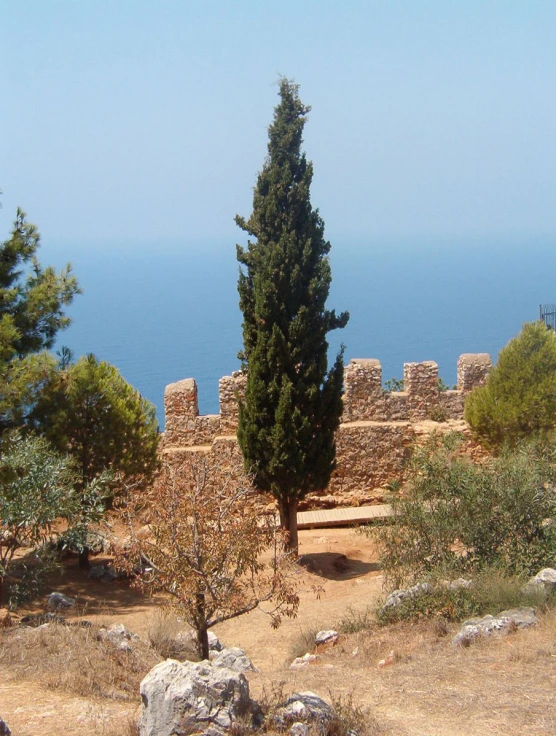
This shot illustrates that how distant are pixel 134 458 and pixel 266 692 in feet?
31.2

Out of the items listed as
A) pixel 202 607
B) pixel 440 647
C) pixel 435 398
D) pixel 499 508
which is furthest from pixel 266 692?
pixel 435 398

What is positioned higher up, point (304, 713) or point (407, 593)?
point (407, 593)

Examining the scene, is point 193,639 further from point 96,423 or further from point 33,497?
point 96,423

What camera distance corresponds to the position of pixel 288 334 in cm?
1797

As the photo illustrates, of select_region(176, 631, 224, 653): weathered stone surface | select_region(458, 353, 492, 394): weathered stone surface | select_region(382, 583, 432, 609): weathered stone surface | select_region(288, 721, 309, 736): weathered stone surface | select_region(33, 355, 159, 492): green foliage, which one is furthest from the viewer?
select_region(458, 353, 492, 394): weathered stone surface

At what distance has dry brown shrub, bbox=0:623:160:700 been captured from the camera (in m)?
9.88

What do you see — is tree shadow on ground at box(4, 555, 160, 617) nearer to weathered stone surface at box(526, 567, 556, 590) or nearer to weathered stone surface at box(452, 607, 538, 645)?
weathered stone surface at box(452, 607, 538, 645)

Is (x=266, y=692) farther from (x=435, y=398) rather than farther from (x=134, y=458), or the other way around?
(x=435, y=398)

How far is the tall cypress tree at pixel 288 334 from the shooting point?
58.4 feet

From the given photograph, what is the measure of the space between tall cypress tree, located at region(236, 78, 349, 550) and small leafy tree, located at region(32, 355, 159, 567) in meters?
2.13

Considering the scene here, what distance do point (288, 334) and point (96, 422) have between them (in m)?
4.19

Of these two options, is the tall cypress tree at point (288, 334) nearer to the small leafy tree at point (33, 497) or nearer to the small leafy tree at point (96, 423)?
the small leafy tree at point (96, 423)

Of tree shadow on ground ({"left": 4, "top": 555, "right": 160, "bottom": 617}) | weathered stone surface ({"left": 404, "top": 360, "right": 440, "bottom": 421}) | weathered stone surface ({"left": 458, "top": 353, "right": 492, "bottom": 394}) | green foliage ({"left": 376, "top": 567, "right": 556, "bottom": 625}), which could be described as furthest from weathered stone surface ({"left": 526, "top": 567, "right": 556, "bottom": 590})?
weathered stone surface ({"left": 458, "top": 353, "right": 492, "bottom": 394})

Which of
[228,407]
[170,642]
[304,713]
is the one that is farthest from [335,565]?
[304,713]
